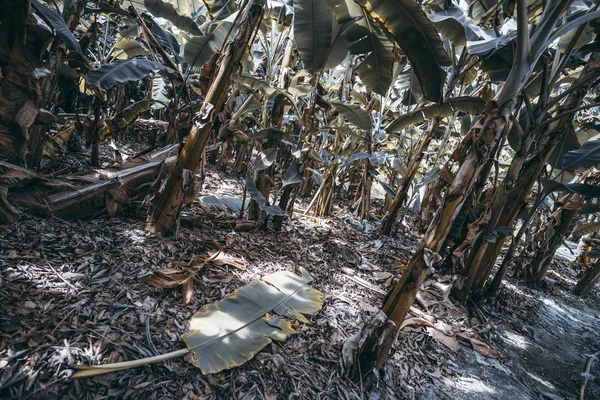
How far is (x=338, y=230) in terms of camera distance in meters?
4.35

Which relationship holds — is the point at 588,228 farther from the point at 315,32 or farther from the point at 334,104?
the point at 315,32

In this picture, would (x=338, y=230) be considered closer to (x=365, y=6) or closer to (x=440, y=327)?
(x=440, y=327)

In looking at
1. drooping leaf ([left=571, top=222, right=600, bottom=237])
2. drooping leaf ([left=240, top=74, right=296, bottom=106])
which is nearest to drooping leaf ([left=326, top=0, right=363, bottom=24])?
drooping leaf ([left=240, top=74, right=296, bottom=106])

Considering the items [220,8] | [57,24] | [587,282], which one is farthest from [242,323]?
[587,282]

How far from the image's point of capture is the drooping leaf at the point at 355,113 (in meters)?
3.07

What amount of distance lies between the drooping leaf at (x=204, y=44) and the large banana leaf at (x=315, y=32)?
3.03ft

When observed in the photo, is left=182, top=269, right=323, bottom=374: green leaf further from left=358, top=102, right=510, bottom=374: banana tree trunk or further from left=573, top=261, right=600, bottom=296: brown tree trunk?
left=573, top=261, right=600, bottom=296: brown tree trunk

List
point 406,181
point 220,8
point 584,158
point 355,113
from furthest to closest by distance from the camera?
point 406,181
point 220,8
point 355,113
point 584,158

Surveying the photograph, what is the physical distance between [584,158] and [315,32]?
2.66 meters

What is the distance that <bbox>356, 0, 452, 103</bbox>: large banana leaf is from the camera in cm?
179

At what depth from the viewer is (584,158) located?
8.04 ft

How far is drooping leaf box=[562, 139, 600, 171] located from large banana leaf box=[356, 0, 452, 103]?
160 cm

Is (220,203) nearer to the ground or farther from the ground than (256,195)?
nearer to the ground

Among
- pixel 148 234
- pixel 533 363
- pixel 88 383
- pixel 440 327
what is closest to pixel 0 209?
pixel 148 234
